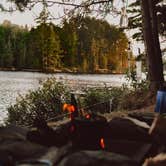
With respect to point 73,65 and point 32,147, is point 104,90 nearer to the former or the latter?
point 32,147

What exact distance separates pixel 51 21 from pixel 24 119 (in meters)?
4.61

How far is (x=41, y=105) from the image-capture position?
18.0 meters

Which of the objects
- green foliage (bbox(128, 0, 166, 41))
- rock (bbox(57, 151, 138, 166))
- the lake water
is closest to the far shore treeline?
the lake water

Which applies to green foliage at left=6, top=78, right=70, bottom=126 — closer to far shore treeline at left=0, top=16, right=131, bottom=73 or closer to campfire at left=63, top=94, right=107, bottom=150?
campfire at left=63, top=94, right=107, bottom=150

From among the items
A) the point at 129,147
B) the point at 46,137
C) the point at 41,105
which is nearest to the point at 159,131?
the point at 129,147

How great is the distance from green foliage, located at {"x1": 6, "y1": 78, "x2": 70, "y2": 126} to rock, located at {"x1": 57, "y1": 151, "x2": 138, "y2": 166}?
11389 millimetres

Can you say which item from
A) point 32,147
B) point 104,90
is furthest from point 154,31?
point 32,147

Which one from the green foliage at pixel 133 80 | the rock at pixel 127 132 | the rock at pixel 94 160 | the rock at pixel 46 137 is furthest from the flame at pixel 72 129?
the green foliage at pixel 133 80

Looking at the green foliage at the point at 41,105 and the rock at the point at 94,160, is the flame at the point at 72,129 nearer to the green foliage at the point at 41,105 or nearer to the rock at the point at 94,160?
the rock at the point at 94,160

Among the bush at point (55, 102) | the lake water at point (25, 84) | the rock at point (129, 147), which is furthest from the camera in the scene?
the lake water at point (25, 84)

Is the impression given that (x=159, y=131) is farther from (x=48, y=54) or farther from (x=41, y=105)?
(x=48, y=54)

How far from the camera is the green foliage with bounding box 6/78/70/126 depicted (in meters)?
17.5

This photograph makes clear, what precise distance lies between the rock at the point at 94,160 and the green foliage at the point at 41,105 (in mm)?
11389

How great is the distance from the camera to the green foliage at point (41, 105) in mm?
17516
